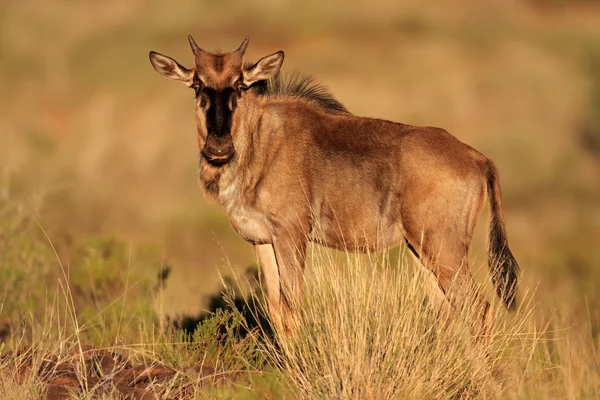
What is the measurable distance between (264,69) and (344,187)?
1353 mm

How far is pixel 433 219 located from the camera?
8742 mm

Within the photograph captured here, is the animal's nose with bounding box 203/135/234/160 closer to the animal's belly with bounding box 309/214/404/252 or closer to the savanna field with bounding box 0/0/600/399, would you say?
the savanna field with bounding box 0/0/600/399

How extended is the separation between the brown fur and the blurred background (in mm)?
2248

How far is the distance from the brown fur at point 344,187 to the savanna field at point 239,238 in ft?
1.32

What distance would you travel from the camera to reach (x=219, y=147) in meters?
8.51

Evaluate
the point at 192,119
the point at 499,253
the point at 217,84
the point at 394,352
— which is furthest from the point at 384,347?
the point at 192,119

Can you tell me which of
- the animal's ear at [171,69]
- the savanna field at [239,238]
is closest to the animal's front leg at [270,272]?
the savanna field at [239,238]

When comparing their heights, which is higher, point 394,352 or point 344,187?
point 344,187

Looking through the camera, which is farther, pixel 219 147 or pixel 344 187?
pixel 344 187

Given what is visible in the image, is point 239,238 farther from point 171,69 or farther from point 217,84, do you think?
point 217,84

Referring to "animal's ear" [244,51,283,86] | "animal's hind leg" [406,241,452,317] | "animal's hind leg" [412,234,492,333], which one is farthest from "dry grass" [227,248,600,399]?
"animal's ear" [244,51,283,86]

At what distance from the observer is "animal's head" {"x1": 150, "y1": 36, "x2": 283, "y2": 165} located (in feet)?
28.2

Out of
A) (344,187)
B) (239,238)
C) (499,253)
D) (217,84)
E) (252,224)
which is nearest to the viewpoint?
(499,253)

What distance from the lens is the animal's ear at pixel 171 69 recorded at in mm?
9047
